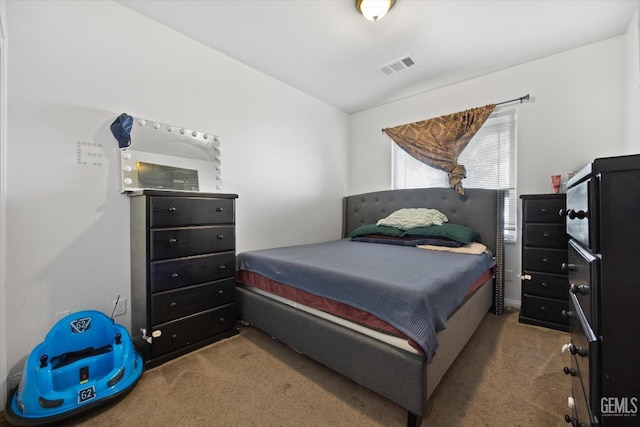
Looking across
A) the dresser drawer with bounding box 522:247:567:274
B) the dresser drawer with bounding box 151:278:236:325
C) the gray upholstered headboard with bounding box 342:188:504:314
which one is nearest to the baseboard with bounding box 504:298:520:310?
the gray upholstered headboard with bounding box 342:188:504:314

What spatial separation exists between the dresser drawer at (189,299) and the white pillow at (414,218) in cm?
185

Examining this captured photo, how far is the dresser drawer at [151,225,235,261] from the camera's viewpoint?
171 centimetres

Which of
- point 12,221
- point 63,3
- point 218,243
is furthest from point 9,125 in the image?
point 218,243

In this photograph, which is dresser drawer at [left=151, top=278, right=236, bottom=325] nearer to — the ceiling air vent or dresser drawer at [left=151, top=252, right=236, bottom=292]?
dresser drawer at [left=151, top=252, right=236, bottom=292]

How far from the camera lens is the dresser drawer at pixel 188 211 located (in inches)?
67.2

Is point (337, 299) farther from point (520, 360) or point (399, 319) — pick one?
point (520, 360)

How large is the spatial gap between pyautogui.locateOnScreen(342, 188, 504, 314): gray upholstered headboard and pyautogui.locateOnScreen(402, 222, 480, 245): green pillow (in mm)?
157

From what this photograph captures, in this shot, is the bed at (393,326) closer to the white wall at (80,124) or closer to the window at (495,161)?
the window at (495,161)

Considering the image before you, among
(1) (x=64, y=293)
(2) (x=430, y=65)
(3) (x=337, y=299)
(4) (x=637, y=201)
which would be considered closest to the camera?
(4) (x=637, y=201)

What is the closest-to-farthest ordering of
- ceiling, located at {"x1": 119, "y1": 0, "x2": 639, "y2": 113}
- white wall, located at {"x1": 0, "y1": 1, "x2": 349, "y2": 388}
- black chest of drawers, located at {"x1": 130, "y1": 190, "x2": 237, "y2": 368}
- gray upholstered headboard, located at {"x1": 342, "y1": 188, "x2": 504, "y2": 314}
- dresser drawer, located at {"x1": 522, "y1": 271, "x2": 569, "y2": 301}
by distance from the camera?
white wall, located at {"x1": 0, "y1": 1, "x2": 349, "y2": 388}, black chest of drawers, located at {"x1": 130, "y1": 190, "x2": 237, "y2": 368}, ceiling, located at {"x1": 119, "y1": 0, "x2": 639, "y2": 113}, dresser drawer, located at {"x1": 522, "y1": 271, "x2": 569, "y2": 301}, gray upholstered headboard, located at {"x1": 342, "y1": 188, "x2": 504, "y2": 314}

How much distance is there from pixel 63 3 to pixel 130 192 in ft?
4.20

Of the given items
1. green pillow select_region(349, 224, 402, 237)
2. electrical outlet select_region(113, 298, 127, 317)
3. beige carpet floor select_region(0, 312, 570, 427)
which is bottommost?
beige carpet floor select_region(0, 312, 570, 427)

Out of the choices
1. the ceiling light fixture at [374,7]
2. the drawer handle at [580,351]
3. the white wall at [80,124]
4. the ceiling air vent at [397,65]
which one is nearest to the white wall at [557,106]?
the ceiling air vent at [397,65]

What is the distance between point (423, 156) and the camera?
318 centimetres
